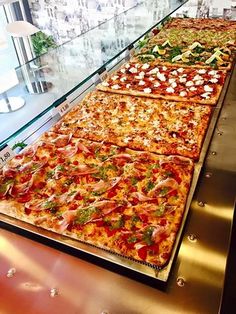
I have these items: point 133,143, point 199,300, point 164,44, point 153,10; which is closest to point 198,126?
point 133,143

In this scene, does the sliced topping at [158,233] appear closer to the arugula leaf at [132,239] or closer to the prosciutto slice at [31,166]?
the arugula leaf at [132,239]

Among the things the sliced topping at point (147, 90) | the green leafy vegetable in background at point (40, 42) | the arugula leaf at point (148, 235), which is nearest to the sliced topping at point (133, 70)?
the sliced topping at point (147, 90)

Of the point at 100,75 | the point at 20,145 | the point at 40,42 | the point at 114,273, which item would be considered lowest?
the point at 40,42

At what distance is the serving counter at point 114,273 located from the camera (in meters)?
0.98

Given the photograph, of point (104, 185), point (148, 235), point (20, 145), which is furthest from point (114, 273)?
point (20, 145)

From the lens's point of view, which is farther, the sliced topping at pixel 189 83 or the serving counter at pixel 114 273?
the sliced topping at pixel 189 83

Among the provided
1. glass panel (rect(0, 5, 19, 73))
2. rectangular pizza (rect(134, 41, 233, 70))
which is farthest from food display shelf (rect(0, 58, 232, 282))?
glass panel (rect(0, 5, 19, 73))

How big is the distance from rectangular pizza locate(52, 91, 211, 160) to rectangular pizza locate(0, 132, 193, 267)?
11 centimetres

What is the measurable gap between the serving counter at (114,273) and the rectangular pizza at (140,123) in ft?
1.33

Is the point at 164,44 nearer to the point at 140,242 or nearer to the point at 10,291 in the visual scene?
the point at 140,242

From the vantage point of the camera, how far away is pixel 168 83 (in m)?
2.35

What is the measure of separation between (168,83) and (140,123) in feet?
2.16

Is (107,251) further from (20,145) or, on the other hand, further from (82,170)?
(20,145)

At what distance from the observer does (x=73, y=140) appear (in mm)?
1762
